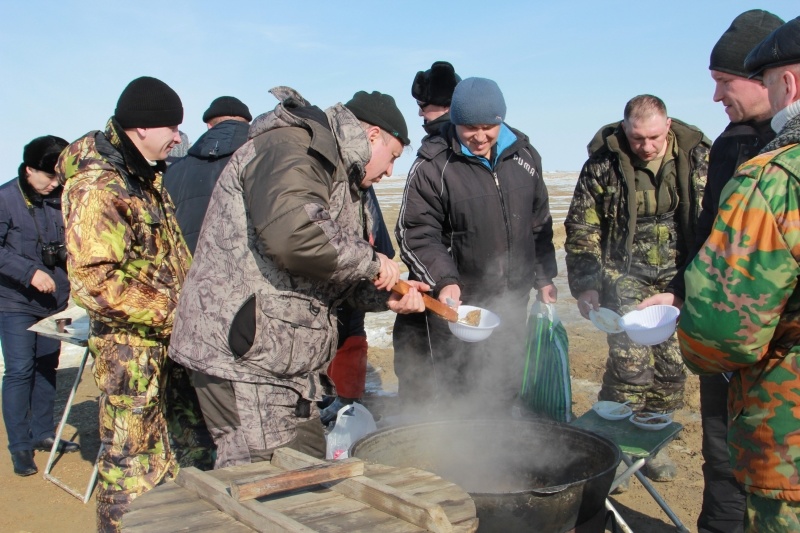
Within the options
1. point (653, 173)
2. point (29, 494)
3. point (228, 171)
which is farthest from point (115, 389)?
point (653, 173)

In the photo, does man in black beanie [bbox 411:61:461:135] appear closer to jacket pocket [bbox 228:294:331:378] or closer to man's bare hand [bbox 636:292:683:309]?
man's bare hand [bbox 636:292:683:309]

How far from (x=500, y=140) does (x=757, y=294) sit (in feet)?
8.03

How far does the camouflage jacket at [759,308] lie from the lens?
1.69 m

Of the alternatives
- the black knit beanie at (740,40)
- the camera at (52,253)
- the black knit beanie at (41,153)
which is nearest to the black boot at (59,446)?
the camera at (52,253)

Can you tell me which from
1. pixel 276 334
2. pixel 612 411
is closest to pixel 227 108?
pixel 276 334

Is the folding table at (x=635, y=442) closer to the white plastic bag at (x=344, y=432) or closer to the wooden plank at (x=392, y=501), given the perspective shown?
the white plastic bag at (x=344, y=432)

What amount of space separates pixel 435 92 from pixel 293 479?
3.56 meters

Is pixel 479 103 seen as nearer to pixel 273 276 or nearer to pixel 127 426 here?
pixel 273 276

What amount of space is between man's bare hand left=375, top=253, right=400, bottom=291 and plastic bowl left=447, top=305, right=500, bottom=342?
0.70 m

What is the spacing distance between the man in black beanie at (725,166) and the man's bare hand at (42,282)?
4002 millimetres

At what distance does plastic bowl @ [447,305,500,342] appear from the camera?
131 inches

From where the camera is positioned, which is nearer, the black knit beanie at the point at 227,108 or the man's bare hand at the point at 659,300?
the man's bare hand at the point at 659,300

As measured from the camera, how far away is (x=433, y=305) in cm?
315

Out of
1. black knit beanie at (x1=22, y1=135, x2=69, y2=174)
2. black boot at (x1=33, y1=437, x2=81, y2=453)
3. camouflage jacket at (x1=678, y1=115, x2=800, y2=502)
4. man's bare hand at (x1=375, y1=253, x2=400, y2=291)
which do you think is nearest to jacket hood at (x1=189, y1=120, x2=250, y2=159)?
black knit beanie at (x1=22, y1=135, x2=69, y2=174)
